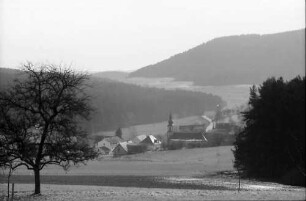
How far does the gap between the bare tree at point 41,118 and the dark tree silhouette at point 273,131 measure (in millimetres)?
18276

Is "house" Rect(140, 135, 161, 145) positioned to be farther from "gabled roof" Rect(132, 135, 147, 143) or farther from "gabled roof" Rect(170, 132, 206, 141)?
"gabled roof" Rect(170, 132, 206, 141)

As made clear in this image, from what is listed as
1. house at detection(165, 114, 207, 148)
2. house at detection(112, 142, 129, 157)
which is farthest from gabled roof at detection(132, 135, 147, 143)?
house at detection(112, 142, 129, 157)

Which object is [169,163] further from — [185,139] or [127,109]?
[127,109]

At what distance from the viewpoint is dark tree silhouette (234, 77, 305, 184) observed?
46250 mm

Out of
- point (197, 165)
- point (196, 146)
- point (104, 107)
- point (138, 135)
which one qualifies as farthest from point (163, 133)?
point (197, 165)

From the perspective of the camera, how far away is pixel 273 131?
51.4 m

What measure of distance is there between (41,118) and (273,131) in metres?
26.2

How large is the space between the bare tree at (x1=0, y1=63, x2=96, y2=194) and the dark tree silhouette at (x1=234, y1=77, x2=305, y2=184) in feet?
60.0

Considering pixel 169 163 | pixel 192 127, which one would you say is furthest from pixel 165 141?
pixel 169 163

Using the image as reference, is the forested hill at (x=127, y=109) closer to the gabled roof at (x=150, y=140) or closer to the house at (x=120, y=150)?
the gabled roof at (x=150, y=140)

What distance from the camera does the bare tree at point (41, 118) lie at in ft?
101

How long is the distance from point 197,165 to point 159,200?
54.8 m

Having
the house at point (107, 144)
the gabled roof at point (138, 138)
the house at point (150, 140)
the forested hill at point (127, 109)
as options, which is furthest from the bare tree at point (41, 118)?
the forested hill at point (127, 109)

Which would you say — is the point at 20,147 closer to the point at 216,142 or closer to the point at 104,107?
the point at 216,142
